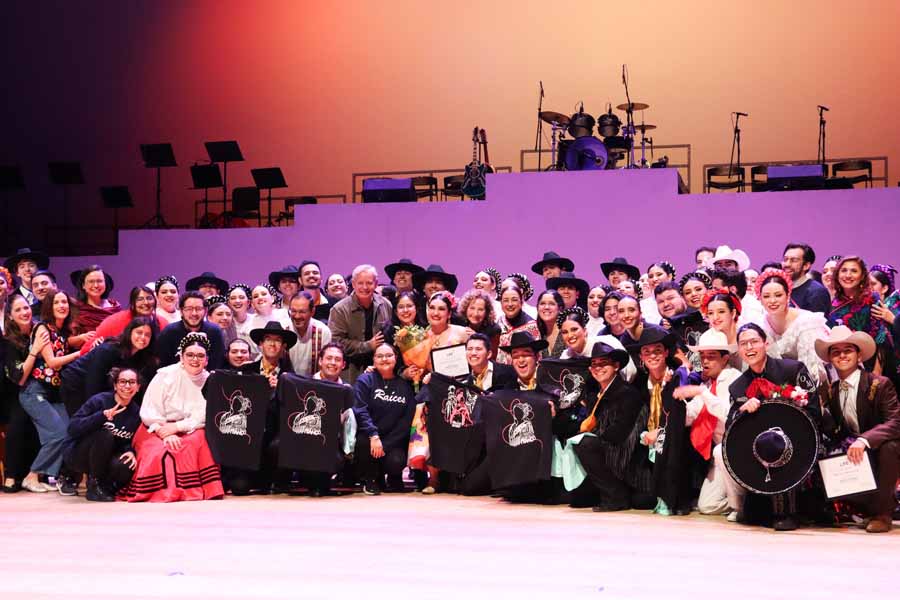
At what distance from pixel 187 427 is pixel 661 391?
2.87 m

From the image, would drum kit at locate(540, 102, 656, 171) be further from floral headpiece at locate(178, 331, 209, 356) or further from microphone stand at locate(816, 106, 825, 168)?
floral headpiece at locate(178, 331, 209, 356)

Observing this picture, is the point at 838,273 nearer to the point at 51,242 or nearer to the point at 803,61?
the point at 803,61

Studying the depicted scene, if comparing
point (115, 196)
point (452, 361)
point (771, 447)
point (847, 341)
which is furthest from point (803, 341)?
point (115, 196)

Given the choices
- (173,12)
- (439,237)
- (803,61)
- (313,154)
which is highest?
(173,12)

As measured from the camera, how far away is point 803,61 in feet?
46.2

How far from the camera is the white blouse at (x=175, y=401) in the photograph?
21.4 ft

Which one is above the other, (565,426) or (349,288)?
(349,288)


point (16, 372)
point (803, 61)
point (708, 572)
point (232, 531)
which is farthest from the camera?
point (803, 61)

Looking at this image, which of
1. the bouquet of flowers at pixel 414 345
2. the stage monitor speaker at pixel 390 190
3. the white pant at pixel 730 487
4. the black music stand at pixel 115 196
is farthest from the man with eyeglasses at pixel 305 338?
the black music stand at pixel 115 196

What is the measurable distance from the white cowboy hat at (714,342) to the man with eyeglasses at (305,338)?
8.49 feet

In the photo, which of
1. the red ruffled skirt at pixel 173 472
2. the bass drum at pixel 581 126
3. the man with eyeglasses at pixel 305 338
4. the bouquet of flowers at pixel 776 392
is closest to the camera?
the bouquet of flowers at pixel 776 392

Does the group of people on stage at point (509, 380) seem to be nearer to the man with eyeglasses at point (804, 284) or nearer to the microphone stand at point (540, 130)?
the man with eyeglasses at point (804, 284)

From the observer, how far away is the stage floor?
4.07 m

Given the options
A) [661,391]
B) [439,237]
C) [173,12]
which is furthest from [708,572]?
[173,12]
